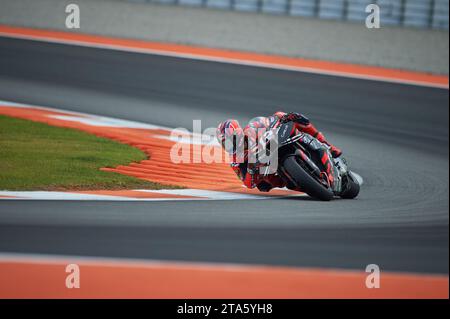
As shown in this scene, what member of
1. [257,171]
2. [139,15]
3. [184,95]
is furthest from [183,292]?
[139,15]

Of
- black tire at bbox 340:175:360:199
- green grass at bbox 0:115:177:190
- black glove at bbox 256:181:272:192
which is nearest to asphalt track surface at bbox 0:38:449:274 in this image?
black tire at bbox 340:175:360:199

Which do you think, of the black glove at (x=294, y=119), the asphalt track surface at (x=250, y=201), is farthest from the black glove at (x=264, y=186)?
the black glove at (x=294, y=119)

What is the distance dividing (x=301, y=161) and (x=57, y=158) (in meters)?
3.58

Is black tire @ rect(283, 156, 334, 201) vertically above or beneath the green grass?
beneath

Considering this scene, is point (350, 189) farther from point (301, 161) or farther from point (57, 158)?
point (57, 158)

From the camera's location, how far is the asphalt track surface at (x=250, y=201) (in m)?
8.34

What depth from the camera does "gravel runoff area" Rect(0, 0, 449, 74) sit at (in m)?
23.8

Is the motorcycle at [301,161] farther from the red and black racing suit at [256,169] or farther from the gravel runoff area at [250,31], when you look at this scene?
the gravel runoff area at [250,31]

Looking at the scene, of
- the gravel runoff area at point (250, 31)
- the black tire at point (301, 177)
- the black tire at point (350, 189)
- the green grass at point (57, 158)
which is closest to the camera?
the black tire at point (301, 177)

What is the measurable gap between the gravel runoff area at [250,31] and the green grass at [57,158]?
11.4m

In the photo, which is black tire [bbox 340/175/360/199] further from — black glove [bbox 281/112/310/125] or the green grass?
the green grass

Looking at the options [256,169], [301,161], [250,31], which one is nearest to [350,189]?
[301,161]

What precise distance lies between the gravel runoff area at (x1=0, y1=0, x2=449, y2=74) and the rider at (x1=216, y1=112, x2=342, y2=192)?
13.4 m

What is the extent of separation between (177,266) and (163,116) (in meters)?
9.54
